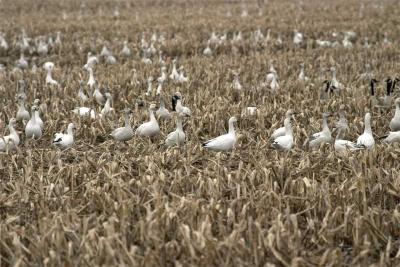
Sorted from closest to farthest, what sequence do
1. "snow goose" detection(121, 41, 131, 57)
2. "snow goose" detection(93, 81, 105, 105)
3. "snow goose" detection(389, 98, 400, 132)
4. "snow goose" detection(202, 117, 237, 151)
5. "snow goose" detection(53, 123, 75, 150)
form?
"snow goose" detection(202, 117, 237, 151) < "snow goose" detection(53, 123, 75, 150) < "snow goose" detection(389, 98, 400, 132) < "snow goose" detection(93, 81, 105, 105) < "snow goose" detection(121, 41, 131, 57)

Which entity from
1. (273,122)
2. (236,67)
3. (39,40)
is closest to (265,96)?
(273,122)

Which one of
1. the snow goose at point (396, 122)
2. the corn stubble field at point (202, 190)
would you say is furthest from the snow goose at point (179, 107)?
the snow goose at point (396, 122)

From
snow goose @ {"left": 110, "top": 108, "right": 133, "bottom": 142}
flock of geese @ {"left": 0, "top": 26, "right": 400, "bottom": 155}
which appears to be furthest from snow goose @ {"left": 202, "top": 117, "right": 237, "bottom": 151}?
snow goose @ {"left": 110, "top": 108, "right": 133, "bottom": 142}

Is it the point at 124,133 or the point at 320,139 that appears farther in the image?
the point at 124,133

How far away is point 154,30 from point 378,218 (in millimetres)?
17492

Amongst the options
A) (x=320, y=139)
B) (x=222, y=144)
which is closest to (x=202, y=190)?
(x=222, y=144)

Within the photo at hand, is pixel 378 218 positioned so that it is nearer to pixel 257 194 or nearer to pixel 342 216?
pixel 342 216

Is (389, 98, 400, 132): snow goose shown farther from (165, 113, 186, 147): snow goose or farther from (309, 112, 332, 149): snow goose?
(165, 113, 186, 147): snow goose

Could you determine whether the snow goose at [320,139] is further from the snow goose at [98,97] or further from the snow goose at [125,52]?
the snow goose at [125,52]

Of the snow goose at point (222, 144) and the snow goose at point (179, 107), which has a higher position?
the snow goose at point (222, 144)

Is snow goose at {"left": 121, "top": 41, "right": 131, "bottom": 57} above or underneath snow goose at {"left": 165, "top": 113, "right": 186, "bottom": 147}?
underneath

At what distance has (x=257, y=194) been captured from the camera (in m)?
5.89

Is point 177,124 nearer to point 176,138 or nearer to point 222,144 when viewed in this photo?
point 176,138

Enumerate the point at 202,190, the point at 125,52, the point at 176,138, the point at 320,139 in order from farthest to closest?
1. the point at 125,52
2. the point at 176,138
3. the point at 320,139
4. the point at 202,190
